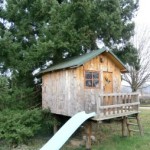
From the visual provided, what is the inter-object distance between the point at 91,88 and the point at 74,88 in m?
1.06

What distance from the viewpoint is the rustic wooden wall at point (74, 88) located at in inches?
517

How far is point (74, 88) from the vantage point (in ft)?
43.1

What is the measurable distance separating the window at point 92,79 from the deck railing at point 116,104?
54.1 inches

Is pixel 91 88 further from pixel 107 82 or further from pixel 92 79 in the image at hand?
pixel 107 82

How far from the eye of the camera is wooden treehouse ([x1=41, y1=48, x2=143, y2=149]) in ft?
42.0

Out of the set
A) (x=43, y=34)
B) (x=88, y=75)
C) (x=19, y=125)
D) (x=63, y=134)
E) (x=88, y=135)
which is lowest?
(x=88, y=135)

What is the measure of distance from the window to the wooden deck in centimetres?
137

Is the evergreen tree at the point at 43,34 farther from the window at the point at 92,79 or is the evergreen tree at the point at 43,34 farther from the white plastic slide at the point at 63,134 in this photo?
the white plastic slide at the point at 63,134

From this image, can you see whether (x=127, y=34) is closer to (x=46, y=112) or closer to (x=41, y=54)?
(x=41, y=54)

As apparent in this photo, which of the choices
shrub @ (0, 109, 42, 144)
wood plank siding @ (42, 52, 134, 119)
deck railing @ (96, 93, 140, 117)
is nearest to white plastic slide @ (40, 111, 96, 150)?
deck railing @ (96, 93, 140, 117)

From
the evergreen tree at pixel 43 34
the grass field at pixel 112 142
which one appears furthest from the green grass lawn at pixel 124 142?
the evergreen tree at pixel 43 34

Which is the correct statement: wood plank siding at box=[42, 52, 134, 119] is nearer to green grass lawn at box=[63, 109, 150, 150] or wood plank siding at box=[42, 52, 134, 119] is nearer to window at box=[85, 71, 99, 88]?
window at box=[85, 71, 99, 88]

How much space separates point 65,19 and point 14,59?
A: 4.39 m

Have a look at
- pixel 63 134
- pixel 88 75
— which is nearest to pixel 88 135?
pixel 63 134
